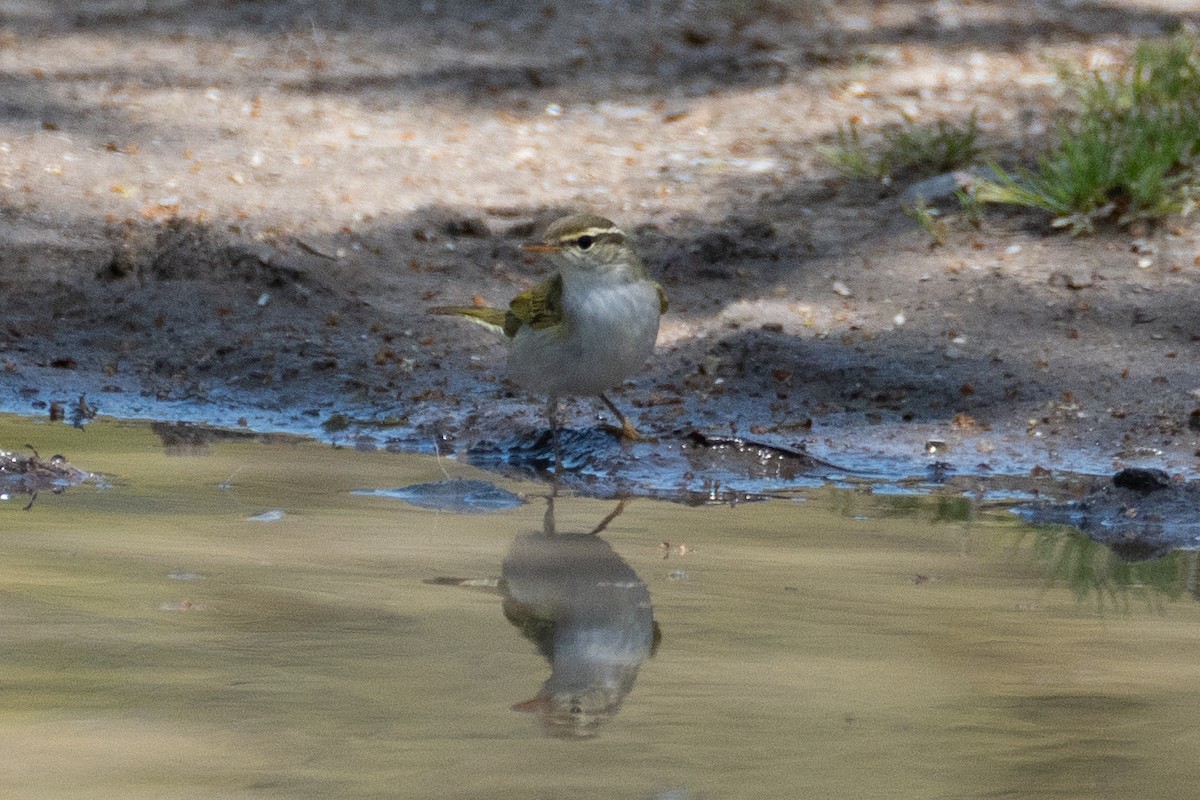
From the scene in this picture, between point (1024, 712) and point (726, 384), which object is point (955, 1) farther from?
point (1024, 712)

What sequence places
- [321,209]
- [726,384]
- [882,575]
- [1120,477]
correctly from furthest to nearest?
[321,209] → [726,384] → [1120,477] → [882,575]

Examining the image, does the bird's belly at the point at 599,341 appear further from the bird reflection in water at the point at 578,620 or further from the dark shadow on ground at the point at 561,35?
the dark shadow on ground at the point at 561,35

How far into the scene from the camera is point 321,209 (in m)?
8.70

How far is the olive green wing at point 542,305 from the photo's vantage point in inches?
215

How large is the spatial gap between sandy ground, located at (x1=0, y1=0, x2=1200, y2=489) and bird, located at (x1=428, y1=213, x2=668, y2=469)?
58 cm

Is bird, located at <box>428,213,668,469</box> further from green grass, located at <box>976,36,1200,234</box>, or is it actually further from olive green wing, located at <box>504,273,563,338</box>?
green grass, located at <box>976,36,1200,234</box>

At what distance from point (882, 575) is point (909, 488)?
1335mm

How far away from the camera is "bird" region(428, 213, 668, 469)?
530 centimetres

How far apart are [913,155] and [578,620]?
18.7 feet

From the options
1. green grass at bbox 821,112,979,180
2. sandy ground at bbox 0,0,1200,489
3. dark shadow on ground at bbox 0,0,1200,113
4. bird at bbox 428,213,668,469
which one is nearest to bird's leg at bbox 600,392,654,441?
sandy ground at bbox 0,0,1200,489

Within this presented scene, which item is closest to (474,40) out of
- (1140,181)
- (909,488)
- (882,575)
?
(1140,181)

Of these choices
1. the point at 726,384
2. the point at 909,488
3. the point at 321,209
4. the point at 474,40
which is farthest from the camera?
the point at 474,40

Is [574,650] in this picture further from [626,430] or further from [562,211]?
[562,211]

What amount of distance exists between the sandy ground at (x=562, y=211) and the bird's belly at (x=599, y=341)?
0.56 m
